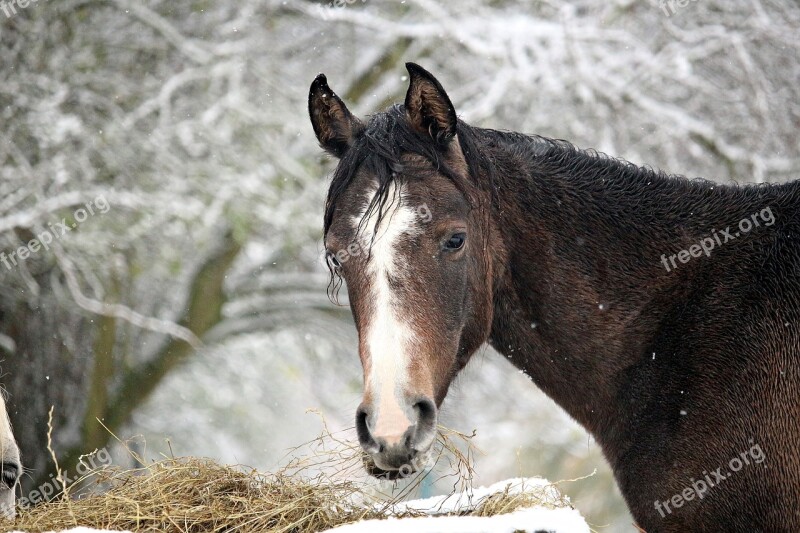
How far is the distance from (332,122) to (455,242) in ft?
2.72

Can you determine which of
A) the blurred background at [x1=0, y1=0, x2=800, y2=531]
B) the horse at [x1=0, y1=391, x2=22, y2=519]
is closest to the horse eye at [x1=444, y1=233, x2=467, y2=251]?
the horse at [x1=0, y1=391, x2=22, y2=519]

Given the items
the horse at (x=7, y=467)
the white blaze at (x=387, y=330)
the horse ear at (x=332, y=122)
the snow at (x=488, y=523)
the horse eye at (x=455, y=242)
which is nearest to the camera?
the snow at (x=488, y=523)

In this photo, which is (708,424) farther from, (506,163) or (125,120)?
(125,120)

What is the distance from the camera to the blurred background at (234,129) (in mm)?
8758

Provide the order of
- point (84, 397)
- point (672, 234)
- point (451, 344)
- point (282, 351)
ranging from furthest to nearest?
point (282, 351) → point (84, 397) → point (672, 234) → point (451, 344)

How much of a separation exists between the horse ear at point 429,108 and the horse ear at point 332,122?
0.30 meters

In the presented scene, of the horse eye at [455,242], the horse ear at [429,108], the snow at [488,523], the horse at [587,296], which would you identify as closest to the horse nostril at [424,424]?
the horse at [587,296]

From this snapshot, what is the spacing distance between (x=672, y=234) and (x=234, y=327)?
7.41m

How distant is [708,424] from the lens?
2941 millimetres

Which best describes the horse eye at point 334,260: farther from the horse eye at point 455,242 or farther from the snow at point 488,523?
the snow at point 488,523

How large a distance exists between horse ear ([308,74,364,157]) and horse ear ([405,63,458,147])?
0.98ft

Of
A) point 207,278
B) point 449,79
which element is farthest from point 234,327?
point 449,79

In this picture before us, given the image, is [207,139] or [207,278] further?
[207,278]

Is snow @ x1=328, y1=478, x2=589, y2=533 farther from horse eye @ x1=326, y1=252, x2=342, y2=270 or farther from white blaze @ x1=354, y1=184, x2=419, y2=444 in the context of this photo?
horse eye @ x1=326, y1=252, x2=342, y2=270
